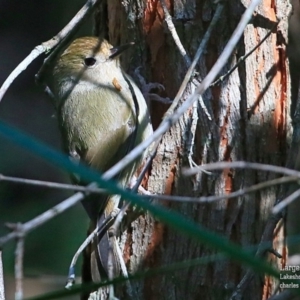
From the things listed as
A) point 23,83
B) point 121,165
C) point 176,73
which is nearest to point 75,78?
point 176,73

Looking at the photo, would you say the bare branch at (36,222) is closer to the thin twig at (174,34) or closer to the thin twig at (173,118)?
the thin twig at (173,118)

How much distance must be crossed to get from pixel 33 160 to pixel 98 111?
309 centimetres

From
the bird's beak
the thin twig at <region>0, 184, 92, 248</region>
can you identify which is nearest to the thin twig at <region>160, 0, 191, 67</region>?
the bird's beak

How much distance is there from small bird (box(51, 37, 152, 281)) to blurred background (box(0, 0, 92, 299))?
2.04 meters

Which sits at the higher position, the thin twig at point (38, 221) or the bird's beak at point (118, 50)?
the bird's beak at point (118, 50)

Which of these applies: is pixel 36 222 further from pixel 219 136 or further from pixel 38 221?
pixel 219 136

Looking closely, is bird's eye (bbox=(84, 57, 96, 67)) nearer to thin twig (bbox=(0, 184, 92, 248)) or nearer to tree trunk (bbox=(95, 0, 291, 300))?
tree trunk (bbox=(95, 0, 291, 300))

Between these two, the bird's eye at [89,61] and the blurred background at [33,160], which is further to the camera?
the blurred background at [33,160]

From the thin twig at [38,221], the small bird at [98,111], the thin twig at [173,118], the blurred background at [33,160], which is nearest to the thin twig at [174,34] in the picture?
the small bird at [98,111]

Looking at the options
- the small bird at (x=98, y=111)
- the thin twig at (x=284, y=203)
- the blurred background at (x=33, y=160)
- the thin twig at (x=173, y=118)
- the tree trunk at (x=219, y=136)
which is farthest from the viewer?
the blurred background at (x=33, y=160)

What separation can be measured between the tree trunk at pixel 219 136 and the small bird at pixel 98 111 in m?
0.35

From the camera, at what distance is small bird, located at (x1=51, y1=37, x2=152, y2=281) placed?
3248 mm

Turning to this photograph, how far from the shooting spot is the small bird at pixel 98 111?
3248 mm

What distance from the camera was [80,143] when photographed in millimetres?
3396
